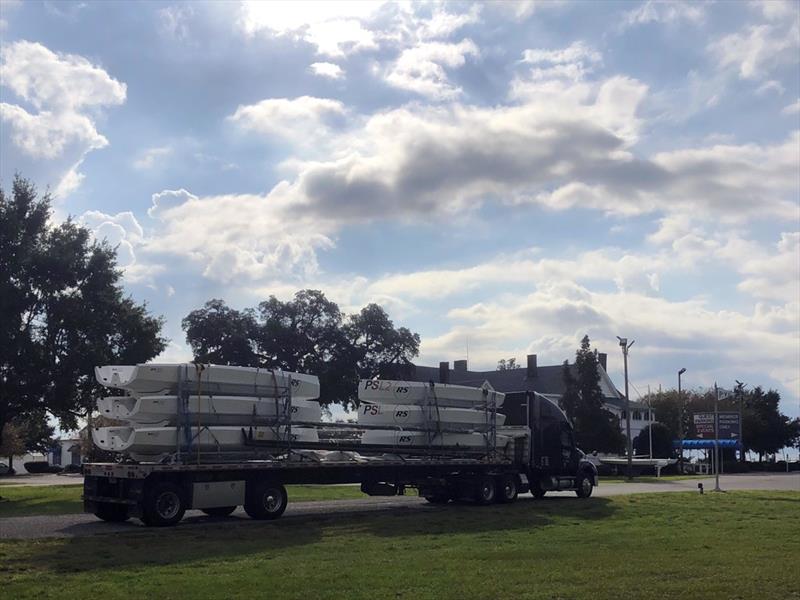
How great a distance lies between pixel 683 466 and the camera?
2756 inches

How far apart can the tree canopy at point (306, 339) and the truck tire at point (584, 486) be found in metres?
41.5

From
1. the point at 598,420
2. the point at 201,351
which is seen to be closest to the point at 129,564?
the point at 598,420

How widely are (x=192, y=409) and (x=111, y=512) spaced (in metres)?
2.95

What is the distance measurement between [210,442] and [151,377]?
1.96 m

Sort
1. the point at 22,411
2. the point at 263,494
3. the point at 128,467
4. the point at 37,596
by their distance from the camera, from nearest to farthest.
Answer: the point at 37,596
the point at 128,467
the point at 263,494
the point at 22,411

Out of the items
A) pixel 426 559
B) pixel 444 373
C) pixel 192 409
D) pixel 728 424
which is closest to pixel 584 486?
pixel 728 424

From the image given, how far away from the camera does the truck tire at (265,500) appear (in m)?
21.0

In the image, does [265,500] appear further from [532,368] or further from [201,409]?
[532,368]

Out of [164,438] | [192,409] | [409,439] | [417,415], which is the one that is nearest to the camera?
[164,438]

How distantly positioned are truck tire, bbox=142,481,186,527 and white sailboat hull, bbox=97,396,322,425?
4.69 ft

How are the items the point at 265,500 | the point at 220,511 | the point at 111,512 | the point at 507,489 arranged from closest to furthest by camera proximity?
1. the point at 111,512
2. the point at 265,500
3. the point at 220,511
4. the point at 507,489

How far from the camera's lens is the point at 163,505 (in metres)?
19.4

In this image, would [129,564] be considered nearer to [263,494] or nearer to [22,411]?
[263,494]

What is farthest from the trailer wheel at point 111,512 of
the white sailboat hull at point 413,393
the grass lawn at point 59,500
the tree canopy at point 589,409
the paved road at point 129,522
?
the tree canopy at point 589,409
